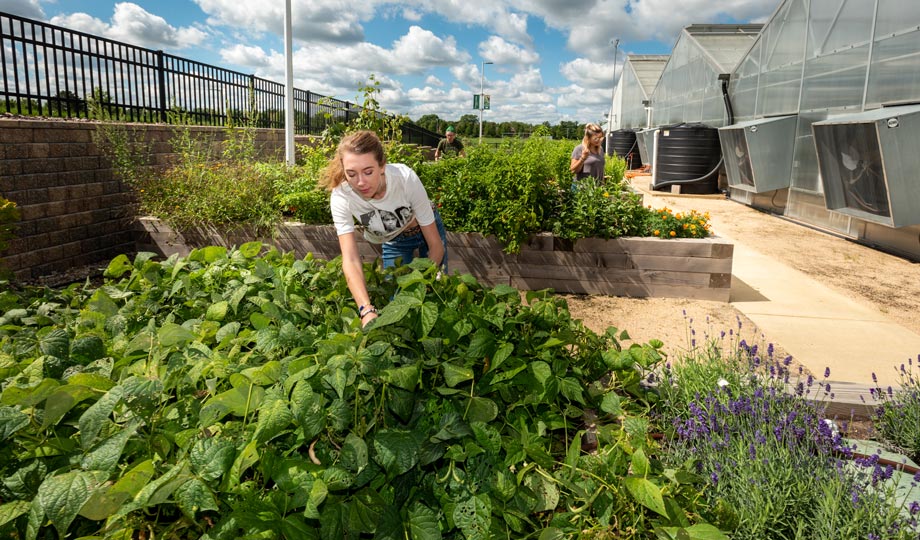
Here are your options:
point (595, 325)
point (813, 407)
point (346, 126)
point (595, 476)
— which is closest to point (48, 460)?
point (595, 476)

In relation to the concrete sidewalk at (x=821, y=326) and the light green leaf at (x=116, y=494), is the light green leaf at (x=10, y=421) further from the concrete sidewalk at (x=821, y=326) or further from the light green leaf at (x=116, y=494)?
the concrete sidewalk at (x=821, y=326)

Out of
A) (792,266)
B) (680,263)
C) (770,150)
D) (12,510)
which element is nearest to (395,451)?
(12,510)

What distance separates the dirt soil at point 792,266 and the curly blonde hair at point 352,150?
5.89 feet

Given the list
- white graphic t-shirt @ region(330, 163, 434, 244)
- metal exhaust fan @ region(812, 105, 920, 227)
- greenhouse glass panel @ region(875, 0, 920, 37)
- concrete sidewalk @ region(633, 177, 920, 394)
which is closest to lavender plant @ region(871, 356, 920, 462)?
concrete sidewalk @ region(633, 177, 920, 394)

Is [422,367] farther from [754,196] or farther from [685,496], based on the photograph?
[754,196]

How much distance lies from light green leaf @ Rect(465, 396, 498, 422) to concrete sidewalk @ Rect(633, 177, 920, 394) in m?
2.40

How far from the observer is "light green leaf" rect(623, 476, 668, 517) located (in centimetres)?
133

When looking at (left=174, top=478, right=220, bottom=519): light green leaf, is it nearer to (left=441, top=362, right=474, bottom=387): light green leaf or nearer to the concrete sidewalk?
(left=441, top=362, right=474, bottom=387): light green leaf

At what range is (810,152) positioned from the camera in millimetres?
10305

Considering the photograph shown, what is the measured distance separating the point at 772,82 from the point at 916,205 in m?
6.10

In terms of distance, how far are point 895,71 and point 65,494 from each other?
9843 millimetres

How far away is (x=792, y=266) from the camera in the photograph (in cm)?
730

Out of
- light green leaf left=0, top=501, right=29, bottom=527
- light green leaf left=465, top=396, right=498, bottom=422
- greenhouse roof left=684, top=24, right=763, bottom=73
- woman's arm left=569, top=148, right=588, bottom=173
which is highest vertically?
greenhouse roof left=684, top=24, right=763, bottom=73

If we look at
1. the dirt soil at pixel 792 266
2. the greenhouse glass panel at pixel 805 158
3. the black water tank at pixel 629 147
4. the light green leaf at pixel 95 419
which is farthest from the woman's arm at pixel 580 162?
the black water tank at pixel 629 147
